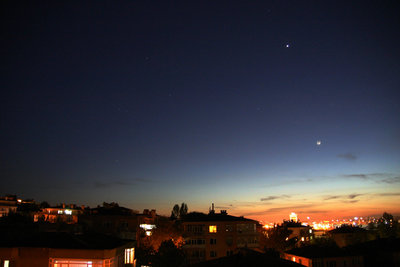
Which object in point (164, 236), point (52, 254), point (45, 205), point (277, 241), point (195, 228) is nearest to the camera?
point (52, 254)

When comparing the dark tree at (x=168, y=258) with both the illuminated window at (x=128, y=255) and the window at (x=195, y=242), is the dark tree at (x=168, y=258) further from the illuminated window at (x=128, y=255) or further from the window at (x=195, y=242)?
the window at (x=195, y=242)

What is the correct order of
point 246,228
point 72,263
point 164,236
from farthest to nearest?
point 246,228
point 164,236
point 72,263

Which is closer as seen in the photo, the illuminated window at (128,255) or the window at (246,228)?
the illuminated window at (128,255)

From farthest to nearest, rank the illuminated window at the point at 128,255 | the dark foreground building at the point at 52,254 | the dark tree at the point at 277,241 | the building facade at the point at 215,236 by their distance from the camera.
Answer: the dark tree at the point at 277,241 → the building facade at the point at 215,236 → the illuminated window at the point at 128,255 → the dark foreground building at the point at 52,254

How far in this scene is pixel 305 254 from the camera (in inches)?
1774

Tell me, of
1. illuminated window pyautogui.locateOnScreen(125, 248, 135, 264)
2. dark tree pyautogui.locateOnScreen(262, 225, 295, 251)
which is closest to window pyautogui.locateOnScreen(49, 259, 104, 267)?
illuminated window pyautogui.locateOnScreen(125, 248, 135, 264)

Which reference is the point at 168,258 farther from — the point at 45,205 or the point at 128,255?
the point at 45,205

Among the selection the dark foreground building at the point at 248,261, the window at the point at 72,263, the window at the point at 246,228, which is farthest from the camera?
the window at the point at 246,228

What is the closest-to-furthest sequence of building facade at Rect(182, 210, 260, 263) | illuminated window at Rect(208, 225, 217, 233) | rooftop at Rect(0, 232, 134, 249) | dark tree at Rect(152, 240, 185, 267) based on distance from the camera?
rooftop at Rect(0, 232, 134, 249), dark tree at Rect(152, 240, 185, 267), building facade at Rect(182, 210, 260, 263), illuminated window at Rect(208, 225, 217, 233)

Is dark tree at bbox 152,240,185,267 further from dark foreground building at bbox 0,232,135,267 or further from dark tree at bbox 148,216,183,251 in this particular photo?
dark foreground building at bbox 0,232,135,267

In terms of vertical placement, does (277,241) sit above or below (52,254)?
below

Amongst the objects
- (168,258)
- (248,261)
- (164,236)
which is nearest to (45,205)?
(164,236)

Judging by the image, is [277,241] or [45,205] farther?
[45,205]

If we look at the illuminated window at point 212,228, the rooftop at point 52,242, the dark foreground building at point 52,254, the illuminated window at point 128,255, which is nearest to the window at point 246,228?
the illuminated window at point 212,228
